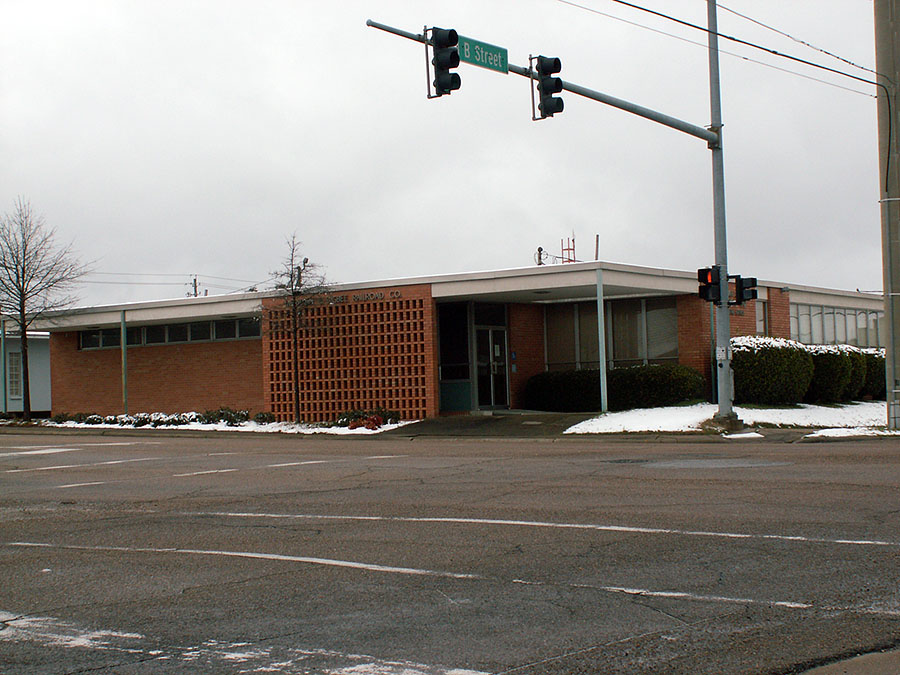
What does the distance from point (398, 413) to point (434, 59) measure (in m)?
14.9

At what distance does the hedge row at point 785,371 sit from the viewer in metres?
27.5

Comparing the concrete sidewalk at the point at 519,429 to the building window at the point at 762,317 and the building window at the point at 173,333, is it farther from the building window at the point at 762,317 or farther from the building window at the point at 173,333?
the building window at the point at 762,317

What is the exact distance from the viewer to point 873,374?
32812mm

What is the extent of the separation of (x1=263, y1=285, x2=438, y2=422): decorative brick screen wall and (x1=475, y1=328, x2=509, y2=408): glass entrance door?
252cm

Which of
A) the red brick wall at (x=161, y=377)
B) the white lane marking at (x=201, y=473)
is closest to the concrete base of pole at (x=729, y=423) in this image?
the white lane marking at (x=201, y=473)

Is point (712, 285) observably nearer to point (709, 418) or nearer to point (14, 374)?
point (709, 418)

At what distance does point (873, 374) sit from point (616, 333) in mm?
9015

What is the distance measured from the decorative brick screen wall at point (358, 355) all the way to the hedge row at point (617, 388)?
426 centimetres

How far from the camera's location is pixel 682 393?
27.2 meters

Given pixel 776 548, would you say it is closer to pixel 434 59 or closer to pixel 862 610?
pixel 862 610

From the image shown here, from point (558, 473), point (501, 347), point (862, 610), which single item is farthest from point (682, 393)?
point (862, 610)

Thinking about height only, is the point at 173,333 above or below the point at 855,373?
above

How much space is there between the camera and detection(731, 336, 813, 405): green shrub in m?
27.4

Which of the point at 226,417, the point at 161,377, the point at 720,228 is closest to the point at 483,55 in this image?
the point at 720,228
